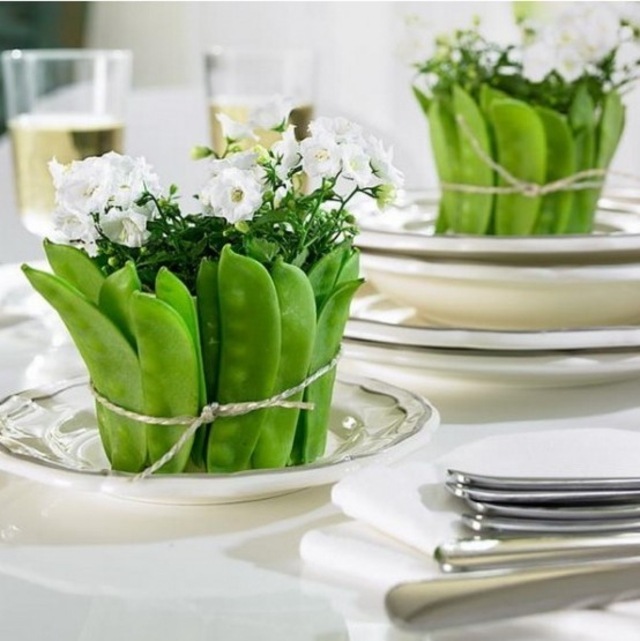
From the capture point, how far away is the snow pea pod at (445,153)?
4.28ft

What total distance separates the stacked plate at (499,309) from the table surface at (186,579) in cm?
8

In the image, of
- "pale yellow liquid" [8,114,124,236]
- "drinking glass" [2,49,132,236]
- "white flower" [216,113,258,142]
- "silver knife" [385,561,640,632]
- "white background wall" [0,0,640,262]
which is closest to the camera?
"silver knife" [385,561,640,632]

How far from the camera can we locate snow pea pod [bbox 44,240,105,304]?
Answer: 0.76m

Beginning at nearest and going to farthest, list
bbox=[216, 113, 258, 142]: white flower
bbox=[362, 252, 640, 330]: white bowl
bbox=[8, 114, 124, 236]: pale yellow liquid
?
bbox=[216, 113, 258, 142]: white flower
bbox=[362, 252, 640, 330]: white bowl
bbox=[8, 114, 124, 236]: pale yellow liquid

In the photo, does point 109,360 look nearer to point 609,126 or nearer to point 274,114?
point 274,114

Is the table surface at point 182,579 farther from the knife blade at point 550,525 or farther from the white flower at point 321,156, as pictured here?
the white flower at point 321,156

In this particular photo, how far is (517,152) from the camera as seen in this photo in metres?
1.25

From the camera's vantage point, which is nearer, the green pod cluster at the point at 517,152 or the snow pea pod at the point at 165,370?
the snow pea pod at the point at 165,370

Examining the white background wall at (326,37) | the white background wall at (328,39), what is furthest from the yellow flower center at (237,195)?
the white background wall at (326,37)

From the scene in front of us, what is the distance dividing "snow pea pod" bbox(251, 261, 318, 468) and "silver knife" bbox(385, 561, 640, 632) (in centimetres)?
20

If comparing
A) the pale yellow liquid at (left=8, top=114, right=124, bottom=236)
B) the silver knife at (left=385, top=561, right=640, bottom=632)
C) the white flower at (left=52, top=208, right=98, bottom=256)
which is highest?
the white flower at (left=52, top=208, right=98, bottom=256)

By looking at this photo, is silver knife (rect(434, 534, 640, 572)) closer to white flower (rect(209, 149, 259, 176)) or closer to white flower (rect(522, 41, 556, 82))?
white flower (rect(209, 149, 259, 176))

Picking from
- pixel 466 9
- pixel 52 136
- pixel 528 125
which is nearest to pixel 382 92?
pixel 466 9

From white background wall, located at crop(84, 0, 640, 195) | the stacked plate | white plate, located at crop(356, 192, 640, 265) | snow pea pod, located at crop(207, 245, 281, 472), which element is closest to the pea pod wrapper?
snow pea pod, located at crop(207, 245, 281, 472)
